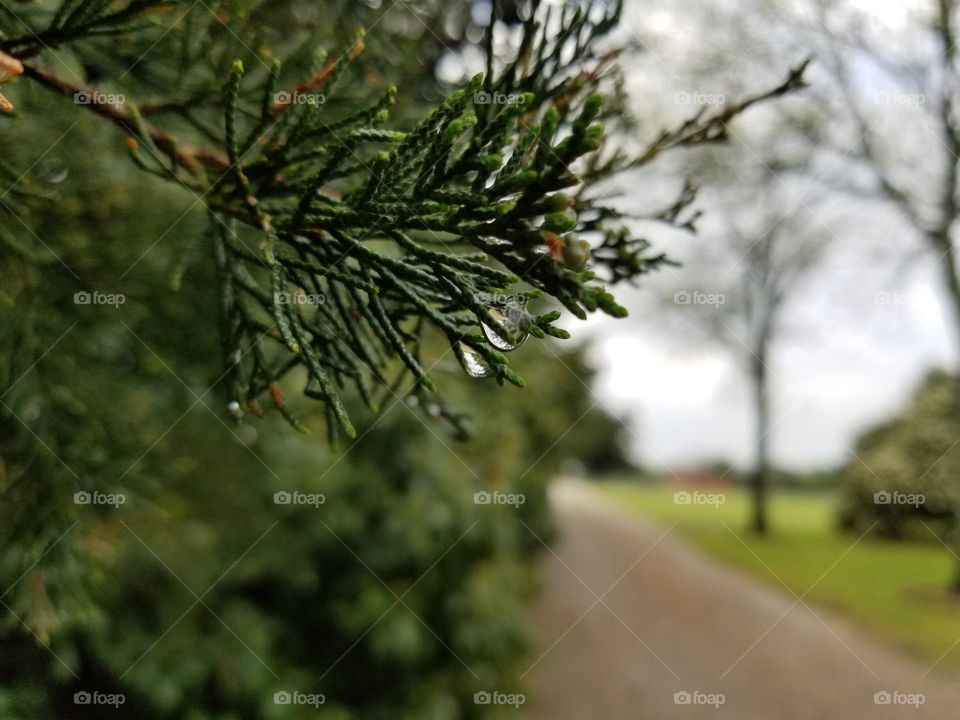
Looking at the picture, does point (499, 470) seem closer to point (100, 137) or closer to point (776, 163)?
point (100, 137)

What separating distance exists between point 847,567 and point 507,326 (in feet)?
55.7

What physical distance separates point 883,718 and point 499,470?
511 centimetres

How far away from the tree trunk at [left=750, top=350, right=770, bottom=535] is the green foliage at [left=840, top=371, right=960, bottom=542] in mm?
2618

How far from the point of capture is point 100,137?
10.5ft
